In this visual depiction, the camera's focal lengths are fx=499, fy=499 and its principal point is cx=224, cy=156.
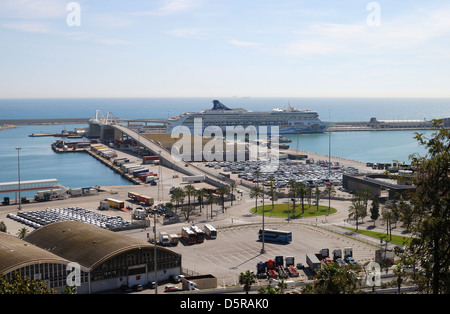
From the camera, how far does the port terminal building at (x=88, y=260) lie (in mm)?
18062

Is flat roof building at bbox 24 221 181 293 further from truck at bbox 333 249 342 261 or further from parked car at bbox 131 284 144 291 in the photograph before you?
truck at bbox 333 249 342 261

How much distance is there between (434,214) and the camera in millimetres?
8492

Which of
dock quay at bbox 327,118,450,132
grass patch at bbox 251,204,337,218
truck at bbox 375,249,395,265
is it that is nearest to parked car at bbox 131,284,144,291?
truck at bbox 375,249,395,265

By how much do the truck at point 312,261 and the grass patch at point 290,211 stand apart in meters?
10.9

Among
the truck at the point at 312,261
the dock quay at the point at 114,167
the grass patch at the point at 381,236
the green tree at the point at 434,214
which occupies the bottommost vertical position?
the grass patch at the point at 381,236

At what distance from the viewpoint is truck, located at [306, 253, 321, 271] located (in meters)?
22.0

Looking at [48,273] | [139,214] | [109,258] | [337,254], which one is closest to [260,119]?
[139,214]

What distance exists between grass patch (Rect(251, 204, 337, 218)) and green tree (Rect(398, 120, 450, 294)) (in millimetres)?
25266

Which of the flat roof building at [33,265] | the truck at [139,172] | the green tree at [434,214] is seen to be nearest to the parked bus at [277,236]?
the flat roof building at [33,265]

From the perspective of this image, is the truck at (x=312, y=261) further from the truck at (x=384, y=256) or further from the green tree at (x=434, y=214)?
the green tree at (x=434, y=214)

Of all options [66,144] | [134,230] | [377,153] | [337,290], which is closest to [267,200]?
[134,230]

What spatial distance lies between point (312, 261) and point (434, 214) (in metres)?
14.1

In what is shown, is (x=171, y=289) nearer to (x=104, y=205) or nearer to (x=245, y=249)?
(x=245, y=249)
